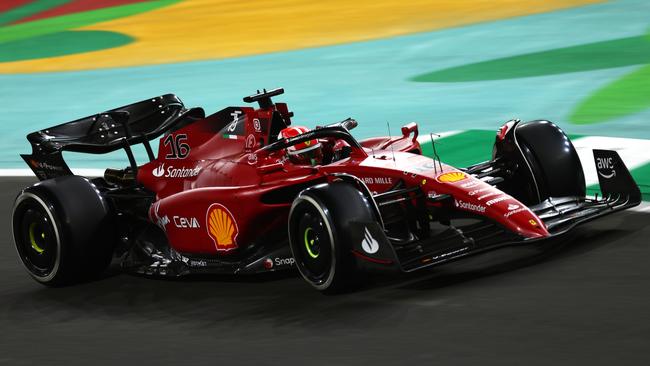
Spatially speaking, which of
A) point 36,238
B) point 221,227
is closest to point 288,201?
point 221,227

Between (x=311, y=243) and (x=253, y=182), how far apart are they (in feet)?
2.86

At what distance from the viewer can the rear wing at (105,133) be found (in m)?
10.3

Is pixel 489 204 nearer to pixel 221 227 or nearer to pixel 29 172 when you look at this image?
pixel 221 227

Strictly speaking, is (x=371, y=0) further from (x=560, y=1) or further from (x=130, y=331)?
(x=130, y=331)

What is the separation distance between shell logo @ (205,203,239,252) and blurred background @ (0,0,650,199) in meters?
3.84

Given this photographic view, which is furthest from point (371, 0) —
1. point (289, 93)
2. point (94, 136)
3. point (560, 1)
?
point (94, 136)

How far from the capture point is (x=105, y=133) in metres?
10.6

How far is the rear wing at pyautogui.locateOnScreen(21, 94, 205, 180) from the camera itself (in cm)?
1027

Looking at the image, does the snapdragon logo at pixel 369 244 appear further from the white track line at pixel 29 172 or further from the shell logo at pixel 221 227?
the white track line at pixel 29 172

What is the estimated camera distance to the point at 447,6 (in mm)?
22797

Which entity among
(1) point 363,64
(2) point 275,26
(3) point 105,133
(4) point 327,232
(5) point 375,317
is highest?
(3) point 105,133

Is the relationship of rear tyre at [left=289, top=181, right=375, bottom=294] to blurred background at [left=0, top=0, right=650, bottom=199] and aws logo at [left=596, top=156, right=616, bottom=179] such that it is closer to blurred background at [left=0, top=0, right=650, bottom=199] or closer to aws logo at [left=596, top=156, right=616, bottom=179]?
aws logo at [left=596, top=156, right=616, bottom=179]

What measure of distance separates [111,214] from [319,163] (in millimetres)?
1551

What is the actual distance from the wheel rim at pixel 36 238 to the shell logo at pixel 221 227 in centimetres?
114
